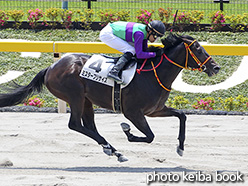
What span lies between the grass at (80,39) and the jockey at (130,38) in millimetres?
2728

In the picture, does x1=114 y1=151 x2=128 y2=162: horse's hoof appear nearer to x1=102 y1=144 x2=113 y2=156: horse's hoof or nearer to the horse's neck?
x1=102 y1=144 x2=113 y2=156: horse's hoof

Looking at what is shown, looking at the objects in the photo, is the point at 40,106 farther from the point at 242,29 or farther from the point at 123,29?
the point at 242,29

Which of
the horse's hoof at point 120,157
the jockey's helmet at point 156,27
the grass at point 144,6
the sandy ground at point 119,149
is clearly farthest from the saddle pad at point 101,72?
the grass at point 144,6

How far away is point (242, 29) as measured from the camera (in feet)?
39.0

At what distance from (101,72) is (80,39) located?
5.41m

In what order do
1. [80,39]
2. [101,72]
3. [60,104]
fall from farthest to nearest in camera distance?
[80,39] < [60,104] < [101,72]

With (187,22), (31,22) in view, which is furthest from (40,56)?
(187,22)

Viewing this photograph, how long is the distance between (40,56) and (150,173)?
18.5ft

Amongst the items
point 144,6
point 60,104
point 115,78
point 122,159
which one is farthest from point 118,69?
point 144,6

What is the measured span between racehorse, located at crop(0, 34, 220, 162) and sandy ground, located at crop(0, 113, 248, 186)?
300 mm

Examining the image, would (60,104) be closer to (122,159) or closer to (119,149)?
(119,149)

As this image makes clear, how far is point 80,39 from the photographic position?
454 inches

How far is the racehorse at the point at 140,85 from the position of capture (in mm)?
6086

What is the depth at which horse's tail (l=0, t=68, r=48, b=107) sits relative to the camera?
21.7 feet
